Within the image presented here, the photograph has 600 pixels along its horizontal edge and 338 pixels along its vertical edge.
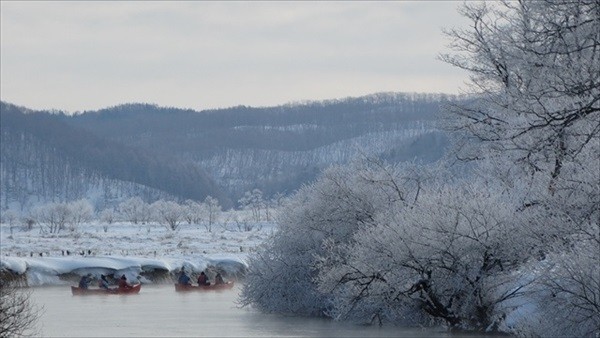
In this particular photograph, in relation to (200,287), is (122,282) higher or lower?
higher

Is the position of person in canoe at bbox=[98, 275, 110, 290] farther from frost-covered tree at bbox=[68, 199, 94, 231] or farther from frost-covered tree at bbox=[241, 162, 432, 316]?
frost-covered tree at bbox=[68, 199, 94, 231]

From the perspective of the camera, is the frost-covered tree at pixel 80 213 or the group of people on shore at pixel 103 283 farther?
the frost-covered tree at pixel 80 213

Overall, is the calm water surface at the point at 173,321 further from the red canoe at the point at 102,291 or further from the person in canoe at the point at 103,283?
the person in canoe at the point at 103,283

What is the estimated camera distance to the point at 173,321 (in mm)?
27047

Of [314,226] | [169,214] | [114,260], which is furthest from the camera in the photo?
[169,214]

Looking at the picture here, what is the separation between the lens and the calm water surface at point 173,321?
925 inches

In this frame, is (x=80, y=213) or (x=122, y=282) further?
(x=80, y=213)

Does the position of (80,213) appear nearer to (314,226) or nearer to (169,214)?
(169,214)

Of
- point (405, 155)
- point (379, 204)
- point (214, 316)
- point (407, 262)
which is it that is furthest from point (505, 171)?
point (405, 155)

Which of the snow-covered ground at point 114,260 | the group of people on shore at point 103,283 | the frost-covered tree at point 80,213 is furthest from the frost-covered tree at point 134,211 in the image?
the group of people on shore at point 103,283

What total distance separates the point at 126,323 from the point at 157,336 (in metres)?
3.64

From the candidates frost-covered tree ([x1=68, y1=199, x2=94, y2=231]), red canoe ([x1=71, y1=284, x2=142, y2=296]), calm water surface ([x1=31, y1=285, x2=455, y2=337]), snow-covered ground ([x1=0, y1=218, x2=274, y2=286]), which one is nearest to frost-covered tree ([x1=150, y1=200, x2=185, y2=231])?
frost-covered tree ([x1=68, y1=199, x2=94, y2=231])

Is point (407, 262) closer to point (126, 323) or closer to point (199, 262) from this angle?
point (126, 323)

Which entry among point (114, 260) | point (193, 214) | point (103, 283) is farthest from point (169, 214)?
point (103, 283)
